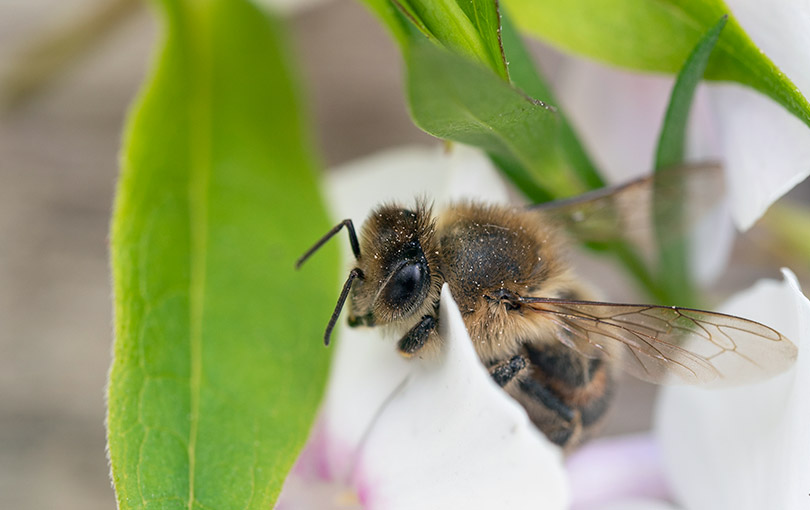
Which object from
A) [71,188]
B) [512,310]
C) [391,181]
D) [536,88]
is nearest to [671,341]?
[512,310]

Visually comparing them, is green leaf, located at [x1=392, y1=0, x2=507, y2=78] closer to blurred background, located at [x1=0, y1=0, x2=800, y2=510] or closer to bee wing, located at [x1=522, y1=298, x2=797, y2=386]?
bee wing, located at [x1=522, y1=298, x2=797, y2=386]

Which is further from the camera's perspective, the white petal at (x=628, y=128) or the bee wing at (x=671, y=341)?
the white petal at (x=628, y=128)

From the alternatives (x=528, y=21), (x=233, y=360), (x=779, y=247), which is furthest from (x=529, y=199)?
(x=779, y=247)

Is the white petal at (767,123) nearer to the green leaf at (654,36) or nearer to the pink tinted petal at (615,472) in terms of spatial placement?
the green leaf at (654,36)

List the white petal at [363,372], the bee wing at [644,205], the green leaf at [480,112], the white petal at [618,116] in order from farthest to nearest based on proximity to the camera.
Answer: the white petal at [618,116]
the bee wing at [644,205]
the white petal at [363,372]
the green leaf at [480,112]

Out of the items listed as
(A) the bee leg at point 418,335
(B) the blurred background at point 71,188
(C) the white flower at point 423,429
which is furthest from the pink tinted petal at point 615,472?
(B) the blurred background at point 71,188

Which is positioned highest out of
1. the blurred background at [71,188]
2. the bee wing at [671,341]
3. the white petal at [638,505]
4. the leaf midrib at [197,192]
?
the bee wing at [671,341]

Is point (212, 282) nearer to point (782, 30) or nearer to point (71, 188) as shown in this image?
point (782, 30)
